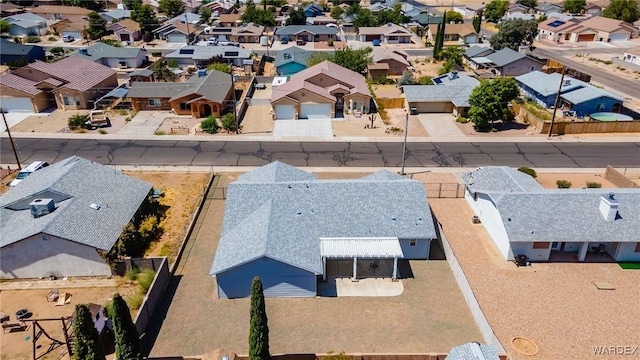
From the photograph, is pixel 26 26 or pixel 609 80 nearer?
pixel 609 80

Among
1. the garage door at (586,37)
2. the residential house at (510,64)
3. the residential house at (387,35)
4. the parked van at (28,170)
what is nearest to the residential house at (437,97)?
the residential house at (510,64)

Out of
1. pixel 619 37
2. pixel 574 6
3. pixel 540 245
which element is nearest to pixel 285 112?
pixel 540 245

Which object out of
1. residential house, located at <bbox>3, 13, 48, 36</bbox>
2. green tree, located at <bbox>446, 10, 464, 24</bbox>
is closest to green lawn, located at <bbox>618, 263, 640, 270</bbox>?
green tree, located at <bbox>446, 10, 464, 24</bbox>

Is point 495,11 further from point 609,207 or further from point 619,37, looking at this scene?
point 609,207

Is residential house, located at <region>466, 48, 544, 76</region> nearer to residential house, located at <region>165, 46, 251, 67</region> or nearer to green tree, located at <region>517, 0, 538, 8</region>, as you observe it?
residential house, located at <region>165, 46, 251, 67</region>

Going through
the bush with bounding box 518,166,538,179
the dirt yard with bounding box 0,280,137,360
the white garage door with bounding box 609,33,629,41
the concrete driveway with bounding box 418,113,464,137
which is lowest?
the dirt yard with bounding box 0,280,137,360

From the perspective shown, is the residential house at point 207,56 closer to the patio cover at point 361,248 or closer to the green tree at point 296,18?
the green tree at point 296,18

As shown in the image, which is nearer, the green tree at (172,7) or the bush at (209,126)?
the bush at (209,126)
